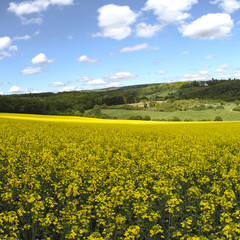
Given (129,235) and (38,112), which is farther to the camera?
(38,112)

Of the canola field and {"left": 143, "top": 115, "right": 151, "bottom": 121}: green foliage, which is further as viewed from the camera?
{"left": 143, "top": 115, "right": 151, "bottom": 121}: green foliage

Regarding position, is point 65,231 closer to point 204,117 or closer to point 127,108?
point 204,117

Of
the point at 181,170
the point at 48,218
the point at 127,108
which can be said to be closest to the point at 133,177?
the point at 181,170

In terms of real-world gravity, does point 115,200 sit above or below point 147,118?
above

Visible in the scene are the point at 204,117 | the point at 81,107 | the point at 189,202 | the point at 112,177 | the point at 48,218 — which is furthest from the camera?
the point at 81,107

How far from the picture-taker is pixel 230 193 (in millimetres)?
6543

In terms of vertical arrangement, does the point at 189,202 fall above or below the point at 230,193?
below

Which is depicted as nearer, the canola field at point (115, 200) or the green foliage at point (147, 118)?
the canola field at point (115, 200)

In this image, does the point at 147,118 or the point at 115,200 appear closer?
the point at 115,200

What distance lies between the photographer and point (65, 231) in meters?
5.59

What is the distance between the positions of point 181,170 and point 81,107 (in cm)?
10213

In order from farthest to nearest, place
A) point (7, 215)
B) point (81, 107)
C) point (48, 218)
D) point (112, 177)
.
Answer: point (81, 107) → point (112, 177) → point (7, 215) → point (48, 218)

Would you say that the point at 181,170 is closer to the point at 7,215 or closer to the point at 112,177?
the point at 112,177

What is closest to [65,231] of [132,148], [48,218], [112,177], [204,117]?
[48,218]
